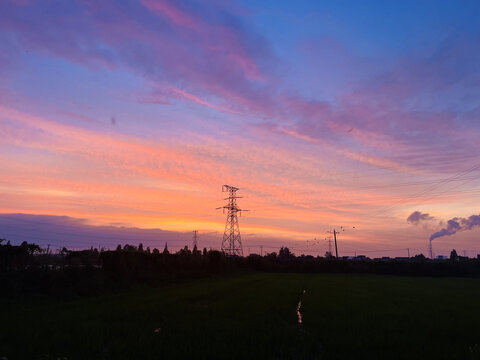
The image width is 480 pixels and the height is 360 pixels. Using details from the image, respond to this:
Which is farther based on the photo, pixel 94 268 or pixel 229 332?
pixel 94 268

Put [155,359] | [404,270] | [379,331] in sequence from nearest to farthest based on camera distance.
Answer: [155,359]
[379,331]
[404,270]

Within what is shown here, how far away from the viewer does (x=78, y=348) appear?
1070 centimetres

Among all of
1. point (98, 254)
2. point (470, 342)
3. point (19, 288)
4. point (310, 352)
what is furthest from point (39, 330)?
point (98, 254)

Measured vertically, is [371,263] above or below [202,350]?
above

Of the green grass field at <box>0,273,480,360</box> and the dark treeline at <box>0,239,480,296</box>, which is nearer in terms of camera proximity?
the green grass field at <box>0,273,480,360</box>

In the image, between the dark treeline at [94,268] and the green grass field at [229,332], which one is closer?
the green grass field at [229,332]

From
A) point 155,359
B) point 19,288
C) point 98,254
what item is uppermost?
point 98,254

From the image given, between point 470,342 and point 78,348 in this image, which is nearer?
point 78,348

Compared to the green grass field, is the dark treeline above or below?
above

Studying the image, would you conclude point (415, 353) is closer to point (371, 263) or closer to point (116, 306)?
point (116, 306)

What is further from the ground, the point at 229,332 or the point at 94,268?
the point at 94,268

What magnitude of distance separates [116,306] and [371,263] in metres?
71.9

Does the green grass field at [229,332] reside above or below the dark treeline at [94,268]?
below

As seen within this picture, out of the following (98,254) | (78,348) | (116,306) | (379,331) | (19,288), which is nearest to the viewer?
(78,348)
